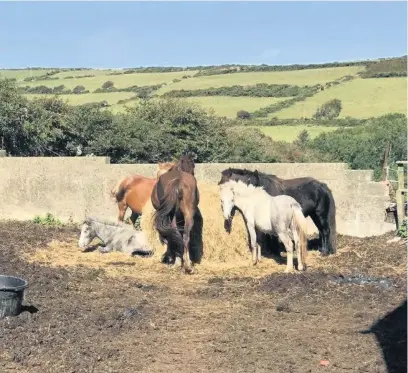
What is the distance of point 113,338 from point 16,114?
16.0 m

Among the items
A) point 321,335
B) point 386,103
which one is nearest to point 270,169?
point 321,335

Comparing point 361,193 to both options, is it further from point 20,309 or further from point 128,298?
point 20,309

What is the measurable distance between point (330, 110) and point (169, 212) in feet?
125

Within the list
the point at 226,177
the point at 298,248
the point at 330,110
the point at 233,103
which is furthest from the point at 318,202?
the point at 233,103

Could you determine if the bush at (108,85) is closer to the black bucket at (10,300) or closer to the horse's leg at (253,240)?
the horse's leg at (253,240)

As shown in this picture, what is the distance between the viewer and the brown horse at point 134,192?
1138cm

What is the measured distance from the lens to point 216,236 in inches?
399

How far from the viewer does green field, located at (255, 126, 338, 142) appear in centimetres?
3812

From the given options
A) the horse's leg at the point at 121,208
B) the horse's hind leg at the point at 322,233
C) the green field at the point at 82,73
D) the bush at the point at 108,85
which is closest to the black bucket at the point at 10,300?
the horse's leg at the point at 121,208

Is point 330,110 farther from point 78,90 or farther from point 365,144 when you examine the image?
point 78,90

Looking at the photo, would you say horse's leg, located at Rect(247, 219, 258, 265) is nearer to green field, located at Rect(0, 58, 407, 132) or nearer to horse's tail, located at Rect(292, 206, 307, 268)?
horse's tail, located at Rect(292, 206, 307, 268)

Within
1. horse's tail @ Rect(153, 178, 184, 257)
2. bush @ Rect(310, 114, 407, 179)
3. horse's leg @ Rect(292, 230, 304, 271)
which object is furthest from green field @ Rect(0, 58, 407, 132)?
horse's leg @ Rect(292, 230, 304, 271)

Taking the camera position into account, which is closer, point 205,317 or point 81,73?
point 205,317

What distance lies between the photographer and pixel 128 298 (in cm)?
742
